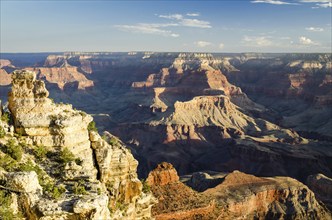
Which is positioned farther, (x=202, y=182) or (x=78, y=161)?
(x=202, y=182)

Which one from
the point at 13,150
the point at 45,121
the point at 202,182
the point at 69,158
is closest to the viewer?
the point at 13,150

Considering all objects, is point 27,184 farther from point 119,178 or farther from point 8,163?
point 119,178

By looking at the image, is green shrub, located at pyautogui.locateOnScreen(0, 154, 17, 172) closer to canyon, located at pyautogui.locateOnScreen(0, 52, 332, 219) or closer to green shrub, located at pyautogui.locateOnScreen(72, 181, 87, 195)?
canyon, located at pyautogui.locateOnScreen(0, 52, 332, 219)

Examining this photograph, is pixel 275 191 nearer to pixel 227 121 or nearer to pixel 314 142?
pixel 314 142

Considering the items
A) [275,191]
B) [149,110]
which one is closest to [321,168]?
[275,191]

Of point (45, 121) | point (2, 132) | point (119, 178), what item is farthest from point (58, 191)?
point (119, 178)

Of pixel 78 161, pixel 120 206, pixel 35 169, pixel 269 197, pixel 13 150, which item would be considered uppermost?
pixel 13 150

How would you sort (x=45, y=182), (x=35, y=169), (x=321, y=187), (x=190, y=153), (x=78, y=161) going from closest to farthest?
(x=45, y=182), (x=35, y=169), (x=78, y=161), (x=321, y=187), (x=190, y=153)
